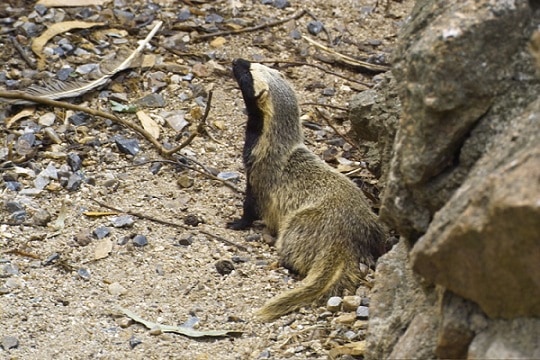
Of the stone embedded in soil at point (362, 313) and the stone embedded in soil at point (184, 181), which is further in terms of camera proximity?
the stone embedded in soil at point (184, 181)

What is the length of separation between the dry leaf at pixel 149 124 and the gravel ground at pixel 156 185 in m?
0.04

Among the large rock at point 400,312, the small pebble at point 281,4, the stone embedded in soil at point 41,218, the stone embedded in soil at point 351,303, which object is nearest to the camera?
the large rock at point 400,312

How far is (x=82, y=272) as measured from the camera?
17.5ft

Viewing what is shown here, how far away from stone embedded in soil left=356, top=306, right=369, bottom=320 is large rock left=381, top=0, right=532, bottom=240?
1.43 metres

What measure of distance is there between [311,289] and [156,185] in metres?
1.57

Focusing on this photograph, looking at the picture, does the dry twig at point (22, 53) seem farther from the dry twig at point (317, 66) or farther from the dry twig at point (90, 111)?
the dry twig at point (317, 66)

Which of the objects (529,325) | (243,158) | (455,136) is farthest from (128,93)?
(529,325)

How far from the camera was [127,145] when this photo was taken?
21.4 ft

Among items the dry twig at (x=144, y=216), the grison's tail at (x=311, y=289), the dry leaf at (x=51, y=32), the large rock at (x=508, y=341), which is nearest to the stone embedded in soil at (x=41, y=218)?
the dry twig at (x=144, y=216)

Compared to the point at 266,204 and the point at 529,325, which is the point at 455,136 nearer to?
the point at 529,325

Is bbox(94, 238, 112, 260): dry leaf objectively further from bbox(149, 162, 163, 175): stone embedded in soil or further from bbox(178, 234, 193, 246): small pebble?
bbox(149, 162, 163, 175): stone embedded in soil

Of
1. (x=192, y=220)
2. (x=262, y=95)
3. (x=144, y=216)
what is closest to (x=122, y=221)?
(x=144, y=216)

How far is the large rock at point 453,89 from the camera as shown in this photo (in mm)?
3109

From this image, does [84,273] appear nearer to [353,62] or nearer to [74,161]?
[74,161]
